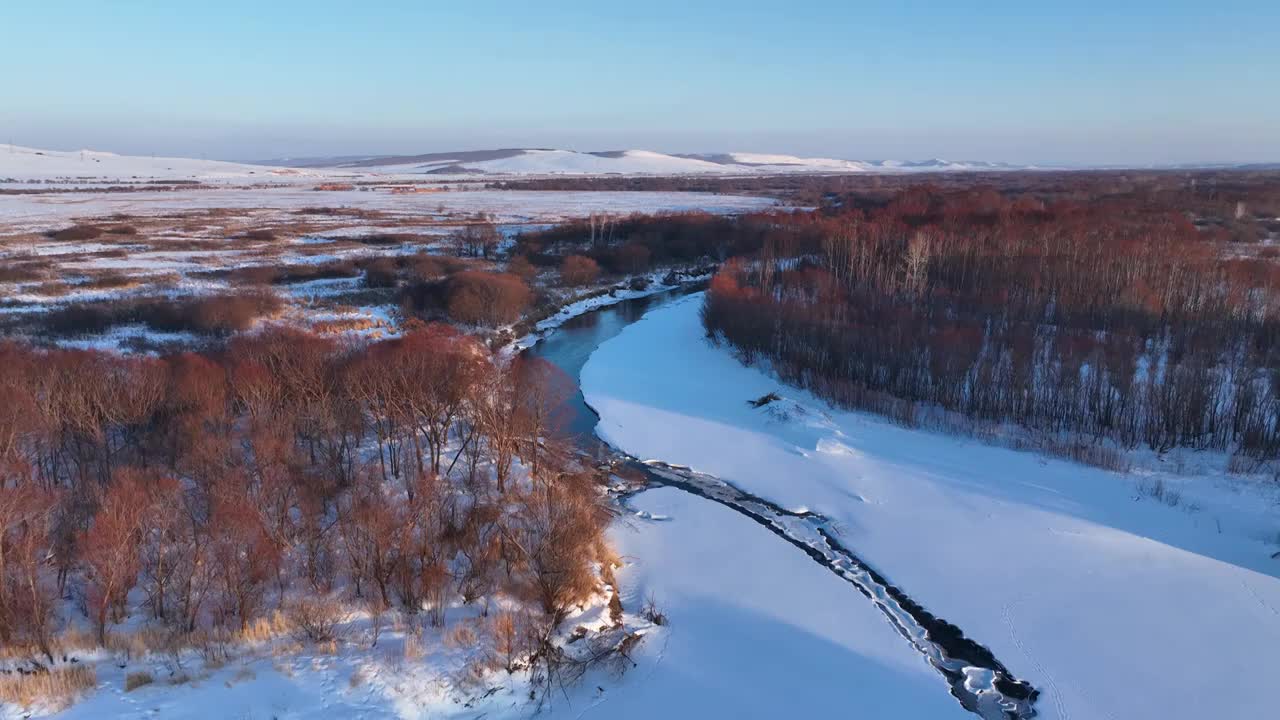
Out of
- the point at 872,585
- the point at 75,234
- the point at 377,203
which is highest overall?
the point at 377,203

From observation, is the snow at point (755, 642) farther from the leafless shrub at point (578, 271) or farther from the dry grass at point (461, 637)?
the leafless shrub at point (578, 271)

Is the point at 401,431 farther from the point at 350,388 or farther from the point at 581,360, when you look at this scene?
the point at 581,360

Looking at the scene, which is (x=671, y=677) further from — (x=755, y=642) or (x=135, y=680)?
(x=135, y=680)

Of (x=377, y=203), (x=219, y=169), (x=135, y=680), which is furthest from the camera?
(x=219, y=169)

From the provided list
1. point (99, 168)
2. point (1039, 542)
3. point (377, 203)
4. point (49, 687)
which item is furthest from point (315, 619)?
point (99, 168)

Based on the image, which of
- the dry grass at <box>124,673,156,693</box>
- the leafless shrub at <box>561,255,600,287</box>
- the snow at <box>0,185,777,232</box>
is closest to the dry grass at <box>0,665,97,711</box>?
the dry grass at <box>124,673,156,693</box>

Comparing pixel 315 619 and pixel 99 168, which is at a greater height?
pixel 99 168

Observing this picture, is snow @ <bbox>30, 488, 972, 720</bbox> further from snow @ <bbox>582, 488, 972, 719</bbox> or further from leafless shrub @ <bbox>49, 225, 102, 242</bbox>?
leafless shrub @ <bbox>49, 225, 102, 242</bbox>
